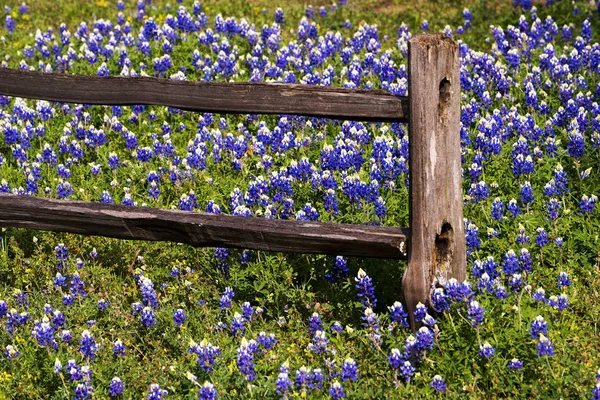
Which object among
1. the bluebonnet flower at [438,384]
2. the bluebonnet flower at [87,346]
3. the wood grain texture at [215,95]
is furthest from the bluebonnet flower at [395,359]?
the bluebonnet flower at [87,346]

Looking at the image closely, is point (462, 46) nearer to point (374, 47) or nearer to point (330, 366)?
point (374, 47)

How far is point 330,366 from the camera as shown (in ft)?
18.9

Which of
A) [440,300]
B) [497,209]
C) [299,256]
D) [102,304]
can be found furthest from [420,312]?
[102,304]

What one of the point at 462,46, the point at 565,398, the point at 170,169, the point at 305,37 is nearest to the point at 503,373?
the point at 565,398

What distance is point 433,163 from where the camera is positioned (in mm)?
5621

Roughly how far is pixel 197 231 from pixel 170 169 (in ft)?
8.09

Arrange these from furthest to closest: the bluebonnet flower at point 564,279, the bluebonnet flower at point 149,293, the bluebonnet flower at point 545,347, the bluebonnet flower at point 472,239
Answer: the bluebonnet flower at point 472,239 → the bluebonnet flower at point 149,293 → the bluebonnet flower at point 564,279 → the bluebonnet flower at point 545,347

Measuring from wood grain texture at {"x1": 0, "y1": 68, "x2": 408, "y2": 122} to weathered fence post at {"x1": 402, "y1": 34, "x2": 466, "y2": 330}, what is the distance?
0.65 feet

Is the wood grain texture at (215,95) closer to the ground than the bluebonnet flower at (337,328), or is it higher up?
higher up

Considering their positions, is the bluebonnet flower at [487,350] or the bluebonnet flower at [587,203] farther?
the bluebonnet flower at [587,203]

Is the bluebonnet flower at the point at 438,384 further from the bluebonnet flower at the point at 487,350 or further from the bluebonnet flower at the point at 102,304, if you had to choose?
the bluebonnet flower at the point at 102,304

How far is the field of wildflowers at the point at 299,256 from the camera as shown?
571 cm

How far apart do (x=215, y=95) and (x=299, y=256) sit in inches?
56.9

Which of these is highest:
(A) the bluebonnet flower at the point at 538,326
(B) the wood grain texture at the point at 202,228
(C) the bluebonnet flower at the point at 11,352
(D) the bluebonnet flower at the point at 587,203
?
(D) the bluebonnet flower at the point at 587,203
